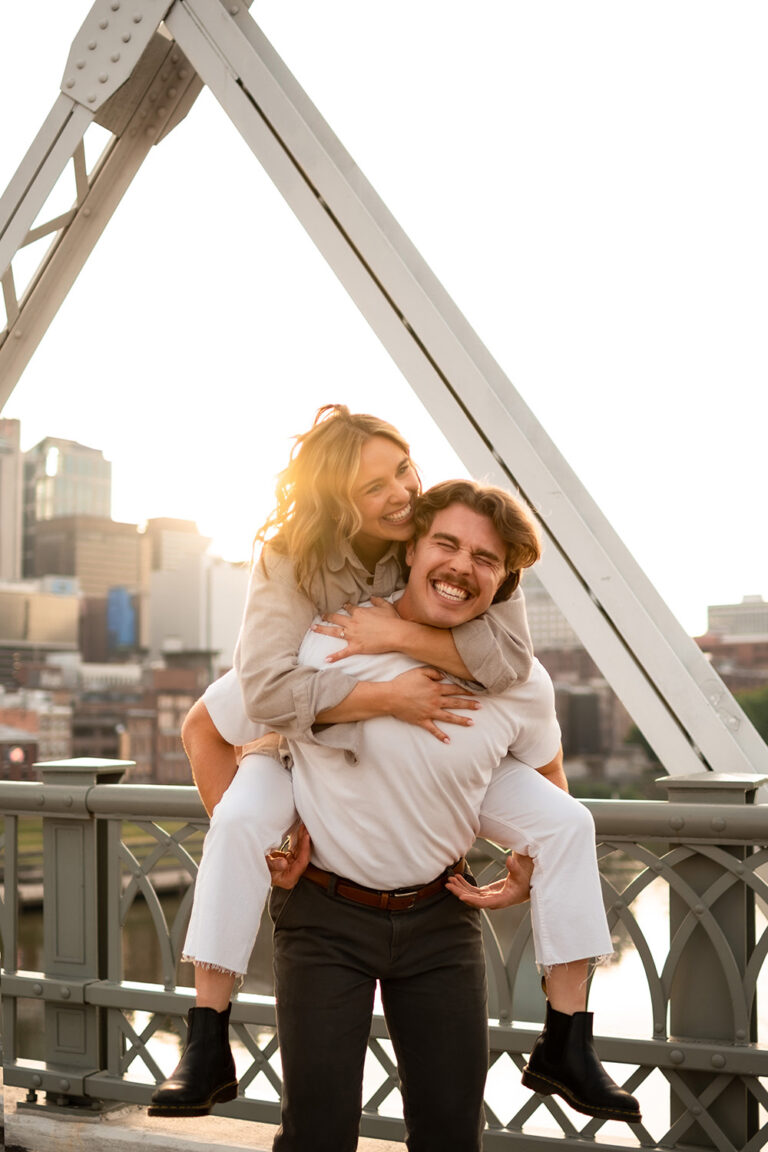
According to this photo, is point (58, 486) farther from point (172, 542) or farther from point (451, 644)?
point (451, 644)

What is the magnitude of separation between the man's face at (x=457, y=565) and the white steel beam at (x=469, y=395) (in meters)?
0.75

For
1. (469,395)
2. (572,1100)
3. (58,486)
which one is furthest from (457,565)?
(58,486)

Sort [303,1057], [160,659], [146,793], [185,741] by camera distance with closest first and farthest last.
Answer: [303,1057], [185,741], [146,793], [160,659]

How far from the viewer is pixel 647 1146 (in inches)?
102

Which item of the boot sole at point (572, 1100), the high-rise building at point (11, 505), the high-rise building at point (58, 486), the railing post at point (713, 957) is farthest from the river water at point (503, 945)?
the high-rise building at point (58, 486)

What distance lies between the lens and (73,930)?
3.21 meters

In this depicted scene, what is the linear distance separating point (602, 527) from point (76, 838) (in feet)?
5.51

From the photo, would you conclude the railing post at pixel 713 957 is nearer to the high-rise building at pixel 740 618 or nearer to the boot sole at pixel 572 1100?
the boot sole at pixel 572 1100

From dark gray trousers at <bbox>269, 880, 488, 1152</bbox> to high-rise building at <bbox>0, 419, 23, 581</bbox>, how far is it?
103m

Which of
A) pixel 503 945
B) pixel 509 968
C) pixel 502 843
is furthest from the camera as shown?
pixel 503 945

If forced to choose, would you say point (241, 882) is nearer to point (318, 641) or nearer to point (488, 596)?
point (318, 641)

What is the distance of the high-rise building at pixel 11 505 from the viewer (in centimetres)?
10225

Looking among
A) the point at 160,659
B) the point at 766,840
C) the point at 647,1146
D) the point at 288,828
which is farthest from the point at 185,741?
the point at 160,659

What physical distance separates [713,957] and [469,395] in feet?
4.56
